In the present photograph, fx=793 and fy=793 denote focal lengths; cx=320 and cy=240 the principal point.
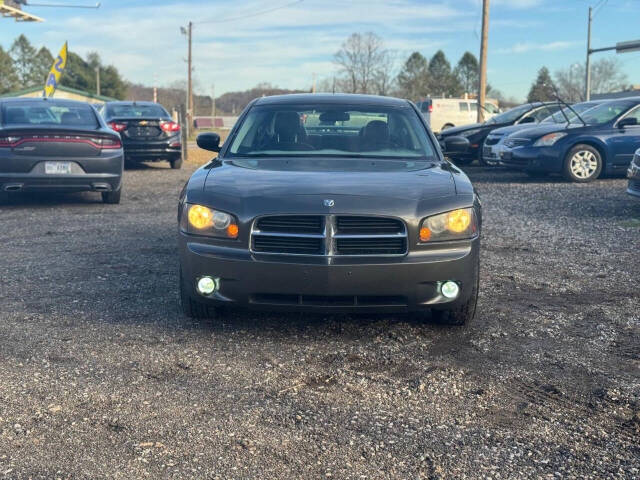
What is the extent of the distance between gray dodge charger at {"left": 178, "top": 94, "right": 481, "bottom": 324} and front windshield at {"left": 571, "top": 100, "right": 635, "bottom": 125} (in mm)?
10436

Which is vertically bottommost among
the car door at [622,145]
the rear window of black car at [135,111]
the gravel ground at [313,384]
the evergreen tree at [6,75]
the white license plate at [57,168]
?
the gravel ground at [313,384]

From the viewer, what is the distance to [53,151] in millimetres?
9938

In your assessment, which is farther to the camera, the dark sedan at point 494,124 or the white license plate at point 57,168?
the dark sedan at point 494,124

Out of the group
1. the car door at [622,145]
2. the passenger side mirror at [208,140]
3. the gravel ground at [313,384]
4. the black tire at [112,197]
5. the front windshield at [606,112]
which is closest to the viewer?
the gravel ground at [313,384]

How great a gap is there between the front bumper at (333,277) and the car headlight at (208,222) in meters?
0.07

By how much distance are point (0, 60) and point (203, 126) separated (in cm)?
3221

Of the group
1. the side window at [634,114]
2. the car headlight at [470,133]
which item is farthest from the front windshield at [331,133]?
the car headlight at [470,133]

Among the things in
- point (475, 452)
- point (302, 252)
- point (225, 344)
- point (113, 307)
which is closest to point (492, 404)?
point (475, 452)

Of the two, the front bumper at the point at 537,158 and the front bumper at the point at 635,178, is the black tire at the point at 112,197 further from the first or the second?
the front bumper at the point at 537,158

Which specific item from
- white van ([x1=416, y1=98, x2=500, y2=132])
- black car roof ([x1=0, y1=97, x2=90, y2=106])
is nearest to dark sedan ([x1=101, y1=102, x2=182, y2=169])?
black car roof ([x1=0, y1=97, x2=90, y2=106])

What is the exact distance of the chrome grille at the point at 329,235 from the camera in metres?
4.41

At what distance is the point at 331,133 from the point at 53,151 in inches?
209

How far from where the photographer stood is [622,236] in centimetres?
867

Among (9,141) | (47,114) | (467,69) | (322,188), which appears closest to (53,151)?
(9,141)
